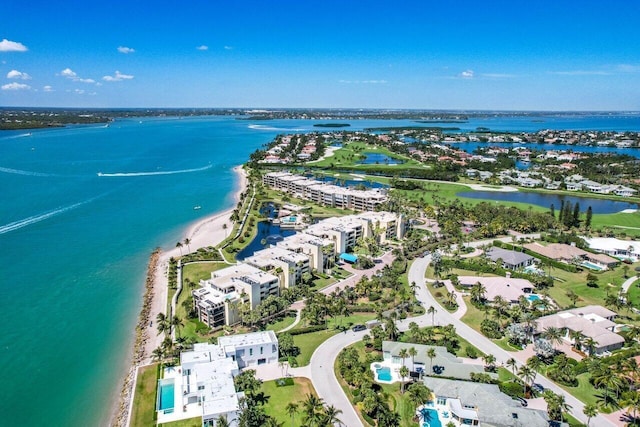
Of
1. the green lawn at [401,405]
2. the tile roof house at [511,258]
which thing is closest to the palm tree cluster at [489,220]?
the tile roof house at [511,258]

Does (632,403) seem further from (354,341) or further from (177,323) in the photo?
(177,323)

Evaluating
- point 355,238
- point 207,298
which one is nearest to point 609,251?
point 355,238

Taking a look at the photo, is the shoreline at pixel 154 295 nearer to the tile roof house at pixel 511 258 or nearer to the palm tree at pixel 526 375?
the palm tree at pixel 526 375

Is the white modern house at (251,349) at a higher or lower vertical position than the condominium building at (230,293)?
lower

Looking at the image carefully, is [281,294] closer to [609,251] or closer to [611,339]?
[611,339]

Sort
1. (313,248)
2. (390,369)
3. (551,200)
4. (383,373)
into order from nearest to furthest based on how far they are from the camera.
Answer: (383,373) < (390,369) < (313,248) < (551,200)

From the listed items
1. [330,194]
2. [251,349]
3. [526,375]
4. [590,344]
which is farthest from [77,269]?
[590,344]

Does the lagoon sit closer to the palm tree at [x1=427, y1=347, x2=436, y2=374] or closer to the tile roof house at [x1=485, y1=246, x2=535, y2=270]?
the tile roof house at [x1=485, y1=246, x2=535, y2=270]
